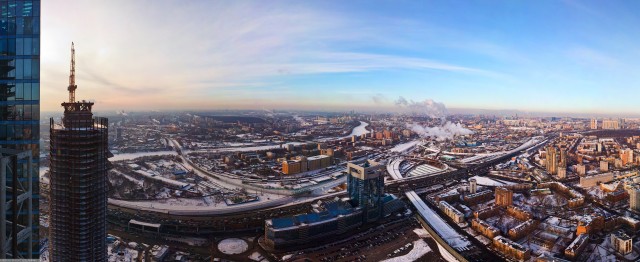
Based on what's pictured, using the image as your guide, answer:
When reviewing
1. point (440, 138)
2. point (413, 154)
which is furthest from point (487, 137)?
point (413, 154)

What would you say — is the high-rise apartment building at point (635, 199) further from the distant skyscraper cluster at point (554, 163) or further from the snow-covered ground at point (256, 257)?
the snow-covered ground at point (256, 257)

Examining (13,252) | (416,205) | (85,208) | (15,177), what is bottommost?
(416,205)

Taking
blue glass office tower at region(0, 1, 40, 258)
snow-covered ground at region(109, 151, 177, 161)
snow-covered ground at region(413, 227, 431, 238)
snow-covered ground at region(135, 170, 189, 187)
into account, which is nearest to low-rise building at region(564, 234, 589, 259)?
snow-covered ground at region(413, 227, 431, 238)

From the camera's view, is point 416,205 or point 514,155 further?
point 514,155

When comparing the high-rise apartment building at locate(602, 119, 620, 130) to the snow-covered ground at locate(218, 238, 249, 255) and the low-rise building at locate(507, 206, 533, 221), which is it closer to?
the low-rise building at locate(507, 206, 533, 221)

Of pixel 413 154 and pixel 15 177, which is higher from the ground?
pixel 15 177

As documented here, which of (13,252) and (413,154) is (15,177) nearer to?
(13,252)

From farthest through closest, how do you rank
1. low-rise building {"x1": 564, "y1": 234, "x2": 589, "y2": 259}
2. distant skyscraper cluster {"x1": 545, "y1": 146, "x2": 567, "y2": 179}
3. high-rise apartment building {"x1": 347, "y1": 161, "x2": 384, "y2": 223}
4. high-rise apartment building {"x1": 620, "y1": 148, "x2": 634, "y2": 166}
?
high-rise apartment building {"x1": 620, "y1": 148, "x2": 634, "y2": 166} < distant skyscraper cluster {"x1": 545, "y1": 146, "x2": 567, "y2": 179} < high-rise apartment building {"x1": 347, "y1": 161, "x2": 384, "y2": 223} < low-rise building {"x1": 564, "y1": 234, "x2": 589, "y2": 259}
